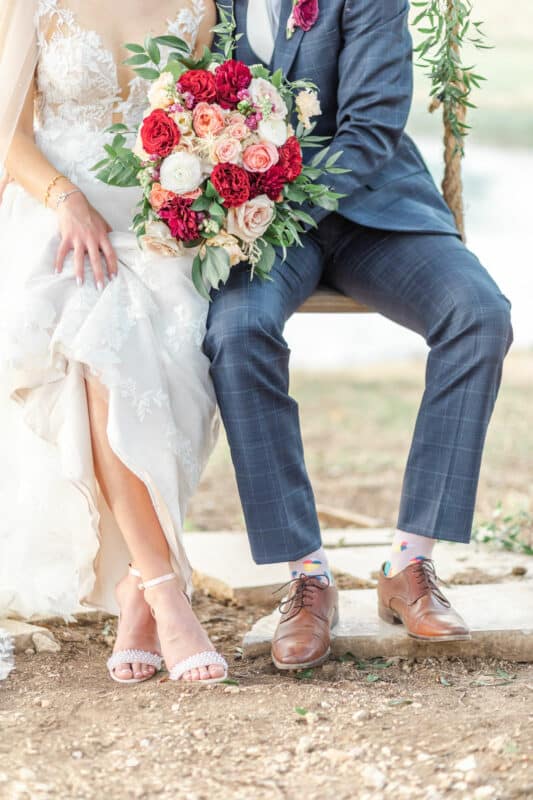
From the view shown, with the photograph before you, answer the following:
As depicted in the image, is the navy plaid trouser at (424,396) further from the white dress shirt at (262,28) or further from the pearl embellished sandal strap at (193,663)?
the white dress shirt at (262,28)

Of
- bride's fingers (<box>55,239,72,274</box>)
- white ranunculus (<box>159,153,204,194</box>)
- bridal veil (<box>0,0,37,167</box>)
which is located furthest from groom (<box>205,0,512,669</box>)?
bridal veil (<box>0,0,37,167</box>)

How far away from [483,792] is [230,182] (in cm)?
159

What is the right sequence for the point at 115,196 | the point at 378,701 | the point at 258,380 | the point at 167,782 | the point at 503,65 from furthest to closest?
the point at 503,65
the point at 115,196
the point at 258,380
the point at 378,701
the point at 167,782

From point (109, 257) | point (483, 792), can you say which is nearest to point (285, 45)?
point (109, 257)

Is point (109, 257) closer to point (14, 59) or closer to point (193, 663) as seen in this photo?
point (14, 59)

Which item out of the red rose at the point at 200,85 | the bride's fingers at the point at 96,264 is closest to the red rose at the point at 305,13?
the red rose at the point at 200,85

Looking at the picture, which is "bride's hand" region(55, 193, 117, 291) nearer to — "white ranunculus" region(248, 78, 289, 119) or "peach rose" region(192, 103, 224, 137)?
"peach rose" region(192, 103, 224, 137)

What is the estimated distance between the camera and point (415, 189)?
326 centimetres

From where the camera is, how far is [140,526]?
2660mm

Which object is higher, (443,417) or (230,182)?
(230,182)

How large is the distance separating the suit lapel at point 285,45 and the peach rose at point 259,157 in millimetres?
562

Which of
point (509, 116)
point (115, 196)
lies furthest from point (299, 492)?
point (509, 116)

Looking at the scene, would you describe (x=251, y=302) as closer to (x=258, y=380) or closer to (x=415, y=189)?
(x=258, y=380)

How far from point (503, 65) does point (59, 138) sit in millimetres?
10428
